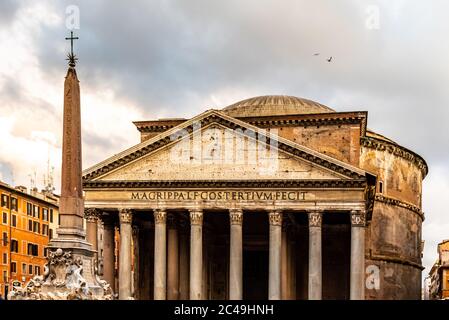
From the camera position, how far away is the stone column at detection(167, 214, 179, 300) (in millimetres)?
33906

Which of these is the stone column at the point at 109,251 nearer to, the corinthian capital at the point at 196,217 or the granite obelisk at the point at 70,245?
the corinthian capital at the point at 196,217

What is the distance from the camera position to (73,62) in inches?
517

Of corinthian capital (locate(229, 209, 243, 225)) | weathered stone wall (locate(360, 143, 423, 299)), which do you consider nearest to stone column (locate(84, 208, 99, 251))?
corinthian capital (locate(229, 209, 243, 225))

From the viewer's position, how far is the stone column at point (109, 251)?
34.4 meters

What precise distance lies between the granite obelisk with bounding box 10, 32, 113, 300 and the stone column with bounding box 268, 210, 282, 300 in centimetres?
1930

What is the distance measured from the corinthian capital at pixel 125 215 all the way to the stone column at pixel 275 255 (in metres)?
5.99

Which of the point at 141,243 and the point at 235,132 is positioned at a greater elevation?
the point at 235,132

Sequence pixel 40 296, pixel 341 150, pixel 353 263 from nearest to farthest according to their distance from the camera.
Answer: pixel 40 296 → pixel 353 263 → pixel 341 150

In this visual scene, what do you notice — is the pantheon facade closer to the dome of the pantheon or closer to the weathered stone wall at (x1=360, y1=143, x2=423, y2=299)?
the dome of the pantheon
